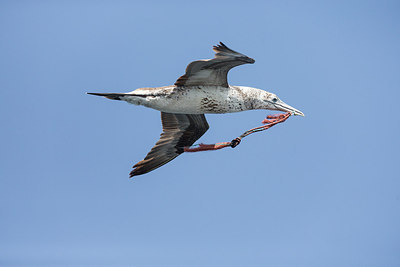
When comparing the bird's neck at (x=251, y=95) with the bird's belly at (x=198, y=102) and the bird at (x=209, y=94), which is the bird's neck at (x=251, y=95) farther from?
the bird's belly at (x=198, y=102)

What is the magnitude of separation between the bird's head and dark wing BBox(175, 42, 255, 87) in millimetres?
942

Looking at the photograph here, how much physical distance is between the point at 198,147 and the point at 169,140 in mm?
2062

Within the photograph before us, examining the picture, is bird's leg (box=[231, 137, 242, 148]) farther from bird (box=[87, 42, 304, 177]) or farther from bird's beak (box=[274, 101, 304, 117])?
bird's beak (box=[274, 101, 304, 117])

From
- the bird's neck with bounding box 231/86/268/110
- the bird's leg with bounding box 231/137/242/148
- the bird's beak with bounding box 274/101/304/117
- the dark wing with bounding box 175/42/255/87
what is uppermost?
the dark wing with bounding box 175/42/255/87

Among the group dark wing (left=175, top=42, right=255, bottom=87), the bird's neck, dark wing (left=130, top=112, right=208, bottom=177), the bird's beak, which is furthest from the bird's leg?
dark wing (left=130, top=112, right=208, bottom=177)

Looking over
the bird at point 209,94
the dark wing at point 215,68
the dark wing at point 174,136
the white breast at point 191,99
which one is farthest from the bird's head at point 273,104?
the dark wing at point 174,136

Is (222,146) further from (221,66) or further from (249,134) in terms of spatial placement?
(221,66)

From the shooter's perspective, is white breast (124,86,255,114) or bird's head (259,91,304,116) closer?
white breast (124,86,255,114)

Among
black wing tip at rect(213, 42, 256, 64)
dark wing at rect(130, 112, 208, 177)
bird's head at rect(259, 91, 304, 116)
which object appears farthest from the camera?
dark wing at rect(130, 112, 208, 177)

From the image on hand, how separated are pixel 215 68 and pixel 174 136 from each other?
283cm

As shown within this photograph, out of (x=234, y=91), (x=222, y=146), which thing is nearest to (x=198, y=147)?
(x=222, y=146)

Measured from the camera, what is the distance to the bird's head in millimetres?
12359

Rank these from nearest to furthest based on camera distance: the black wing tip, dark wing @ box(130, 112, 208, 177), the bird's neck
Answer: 1. the black wing tip
2. the bird's neck
3. dark wing @ box(130, 112, 208, 177)

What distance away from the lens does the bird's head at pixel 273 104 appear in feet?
40.5
